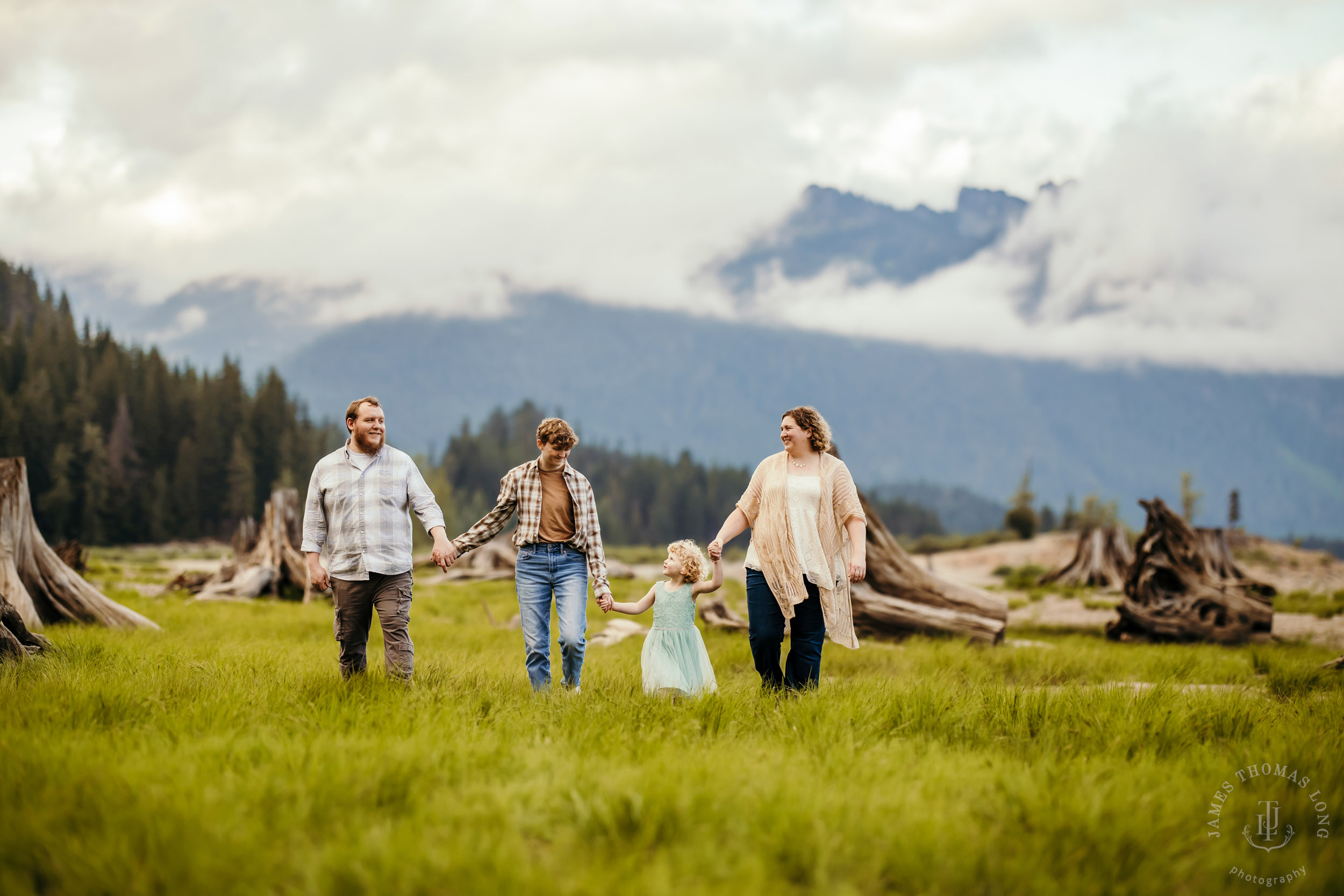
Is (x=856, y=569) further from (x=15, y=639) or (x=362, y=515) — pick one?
(x=15, y=639)

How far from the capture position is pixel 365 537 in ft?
20.8

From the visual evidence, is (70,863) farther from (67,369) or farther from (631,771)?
(67,369)

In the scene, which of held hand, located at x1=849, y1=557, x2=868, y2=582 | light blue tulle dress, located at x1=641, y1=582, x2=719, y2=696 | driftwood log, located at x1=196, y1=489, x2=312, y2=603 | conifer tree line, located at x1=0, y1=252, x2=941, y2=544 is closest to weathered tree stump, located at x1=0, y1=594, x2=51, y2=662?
light blue tulle dress, located at x1=641, y1=582, x2=719, y2=696

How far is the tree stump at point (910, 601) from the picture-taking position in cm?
1262

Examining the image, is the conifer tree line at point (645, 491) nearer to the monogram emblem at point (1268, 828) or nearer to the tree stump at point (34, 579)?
the tree stump at point (34, 579)

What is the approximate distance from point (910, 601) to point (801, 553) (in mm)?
7407

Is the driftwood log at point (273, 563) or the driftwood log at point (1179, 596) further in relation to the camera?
the driftwood log at point (273, 563)

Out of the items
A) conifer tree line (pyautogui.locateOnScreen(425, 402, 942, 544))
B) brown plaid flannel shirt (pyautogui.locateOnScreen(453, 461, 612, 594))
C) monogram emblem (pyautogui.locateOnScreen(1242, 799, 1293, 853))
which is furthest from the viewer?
conifer tree line (pyautogui.locateOnScreen(425, 402, 942, 544))

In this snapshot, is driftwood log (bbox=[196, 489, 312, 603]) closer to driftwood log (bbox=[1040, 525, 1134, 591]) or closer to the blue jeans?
the blue jeans

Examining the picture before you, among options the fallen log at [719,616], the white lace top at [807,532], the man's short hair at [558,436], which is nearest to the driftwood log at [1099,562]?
the fallen log at [719,616]

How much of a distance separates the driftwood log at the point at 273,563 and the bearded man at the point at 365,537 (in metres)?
11.8

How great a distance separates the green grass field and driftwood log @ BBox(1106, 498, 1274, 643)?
7.87 metres

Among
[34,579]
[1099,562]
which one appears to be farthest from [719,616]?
[1099,562]

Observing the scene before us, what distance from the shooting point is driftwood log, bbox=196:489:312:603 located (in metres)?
17.4
